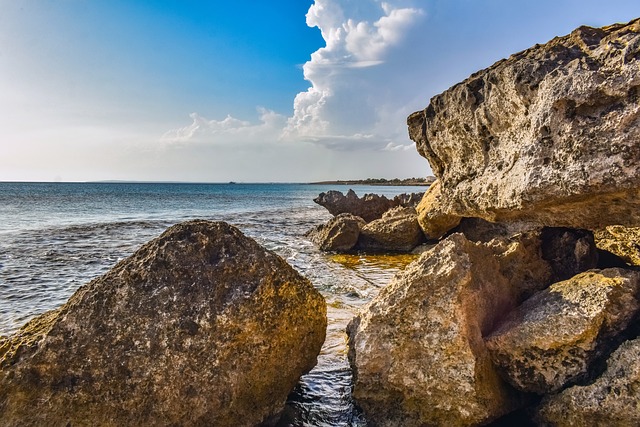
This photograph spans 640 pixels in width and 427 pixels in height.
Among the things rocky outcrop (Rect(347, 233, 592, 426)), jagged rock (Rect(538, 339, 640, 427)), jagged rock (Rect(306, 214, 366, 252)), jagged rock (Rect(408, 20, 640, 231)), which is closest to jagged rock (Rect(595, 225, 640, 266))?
jagged rock (Rect(408, 20, 640, 231))

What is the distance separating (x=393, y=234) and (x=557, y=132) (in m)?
11.9

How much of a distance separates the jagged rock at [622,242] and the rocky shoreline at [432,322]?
1.30m

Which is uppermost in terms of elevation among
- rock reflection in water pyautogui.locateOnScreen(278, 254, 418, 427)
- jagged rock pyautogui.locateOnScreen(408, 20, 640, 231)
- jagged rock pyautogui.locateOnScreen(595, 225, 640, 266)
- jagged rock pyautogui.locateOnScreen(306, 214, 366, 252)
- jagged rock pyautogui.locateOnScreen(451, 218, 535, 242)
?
jagged rock pyautogui.locateOnScreen(408, 20, 640, 231)

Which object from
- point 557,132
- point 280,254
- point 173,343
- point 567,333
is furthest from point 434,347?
point 280,254

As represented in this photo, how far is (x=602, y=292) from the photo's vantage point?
4207 mm

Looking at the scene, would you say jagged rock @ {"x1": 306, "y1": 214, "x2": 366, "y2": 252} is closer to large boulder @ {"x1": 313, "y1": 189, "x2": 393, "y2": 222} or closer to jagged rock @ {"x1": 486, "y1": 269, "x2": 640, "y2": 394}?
large boulder @ {"x1": 313, "y1": 189, "x2": 393, "y2": 222}

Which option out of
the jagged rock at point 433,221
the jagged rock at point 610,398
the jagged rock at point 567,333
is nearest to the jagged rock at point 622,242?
the jagged rock at point 567,333

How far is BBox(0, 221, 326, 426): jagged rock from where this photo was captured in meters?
4.13

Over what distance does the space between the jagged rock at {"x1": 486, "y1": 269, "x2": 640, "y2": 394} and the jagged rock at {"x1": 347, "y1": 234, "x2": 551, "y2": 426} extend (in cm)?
25

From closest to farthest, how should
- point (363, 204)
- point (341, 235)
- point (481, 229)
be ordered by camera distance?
point (481, 229)
point (341, 235)
point (363, 204)

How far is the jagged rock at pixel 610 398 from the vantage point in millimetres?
3719

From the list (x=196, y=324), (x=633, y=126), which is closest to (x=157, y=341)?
(x=196, y=324)

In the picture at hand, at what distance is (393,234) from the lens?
16.1 metres

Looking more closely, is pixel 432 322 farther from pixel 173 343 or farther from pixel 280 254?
pixel 280 254
